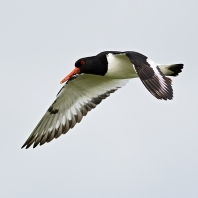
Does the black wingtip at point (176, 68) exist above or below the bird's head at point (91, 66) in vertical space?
below

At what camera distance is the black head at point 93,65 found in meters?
18.2

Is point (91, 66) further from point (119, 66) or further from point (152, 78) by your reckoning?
point (152, 78)

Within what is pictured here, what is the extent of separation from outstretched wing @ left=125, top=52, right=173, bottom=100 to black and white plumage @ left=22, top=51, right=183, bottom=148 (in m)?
1.15

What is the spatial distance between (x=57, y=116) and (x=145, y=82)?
4.46 meters

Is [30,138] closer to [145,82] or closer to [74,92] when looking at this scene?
[74,92]

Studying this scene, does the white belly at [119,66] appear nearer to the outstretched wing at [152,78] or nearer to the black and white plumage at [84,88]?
the black and white plumage at [84,88]

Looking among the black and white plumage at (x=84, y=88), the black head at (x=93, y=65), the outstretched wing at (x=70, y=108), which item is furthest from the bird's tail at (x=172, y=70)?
the black head at (x=93, y=65)

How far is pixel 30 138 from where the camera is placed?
763 inches

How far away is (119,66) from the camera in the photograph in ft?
59.5

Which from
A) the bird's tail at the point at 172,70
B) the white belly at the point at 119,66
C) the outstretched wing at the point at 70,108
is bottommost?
the outstretched wing at the point at 70,108

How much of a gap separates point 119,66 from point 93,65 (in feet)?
2.10

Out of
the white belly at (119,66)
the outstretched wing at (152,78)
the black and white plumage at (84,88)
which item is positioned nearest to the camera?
the outstretched wing at (152,78)

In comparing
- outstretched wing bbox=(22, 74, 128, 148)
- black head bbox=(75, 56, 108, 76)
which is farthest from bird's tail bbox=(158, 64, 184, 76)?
black head bbox=(75, 56, 108, 76)

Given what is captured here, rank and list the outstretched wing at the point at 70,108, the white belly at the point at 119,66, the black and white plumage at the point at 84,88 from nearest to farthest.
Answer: the white belly at the point at 119,66, the black and white plumage at the point at 84,88, the outstretched wing at the point at 70,108
